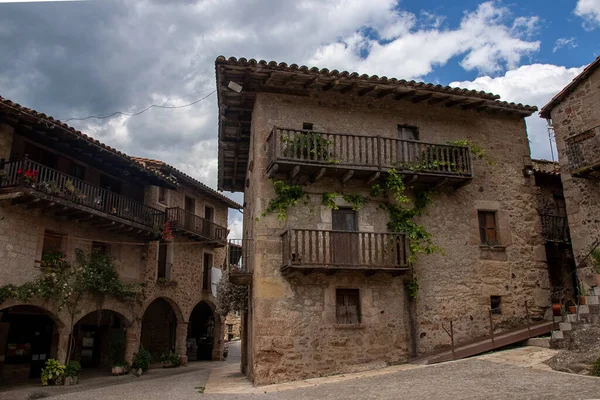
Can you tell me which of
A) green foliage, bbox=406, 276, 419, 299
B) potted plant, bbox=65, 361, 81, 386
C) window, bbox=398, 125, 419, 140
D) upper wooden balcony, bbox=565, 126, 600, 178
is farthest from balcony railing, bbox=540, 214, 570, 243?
potted plant, bbox=65, 361, 81, 386

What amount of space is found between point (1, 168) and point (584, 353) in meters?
16.7

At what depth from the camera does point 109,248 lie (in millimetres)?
19906

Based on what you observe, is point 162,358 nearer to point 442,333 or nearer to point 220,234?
point 220,234

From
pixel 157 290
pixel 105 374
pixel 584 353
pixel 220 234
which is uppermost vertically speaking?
pixel 220 234

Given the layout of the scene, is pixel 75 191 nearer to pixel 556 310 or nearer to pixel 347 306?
pixel 347 306

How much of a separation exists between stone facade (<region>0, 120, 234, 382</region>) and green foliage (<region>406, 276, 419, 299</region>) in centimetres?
1170

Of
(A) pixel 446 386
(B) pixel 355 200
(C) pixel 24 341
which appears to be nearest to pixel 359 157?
(B) pixel 355 200

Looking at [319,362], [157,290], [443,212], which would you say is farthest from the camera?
[157,290]

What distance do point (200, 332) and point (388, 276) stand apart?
2003cm

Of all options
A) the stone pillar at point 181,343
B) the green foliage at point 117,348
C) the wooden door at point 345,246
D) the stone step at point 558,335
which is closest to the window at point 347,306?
the wooden door at point 345,246

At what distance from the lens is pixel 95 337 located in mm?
22875

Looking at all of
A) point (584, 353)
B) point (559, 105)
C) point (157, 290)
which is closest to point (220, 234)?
point (157, 290)

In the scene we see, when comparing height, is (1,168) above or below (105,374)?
above

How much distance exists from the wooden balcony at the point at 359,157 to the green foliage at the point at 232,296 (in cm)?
521
